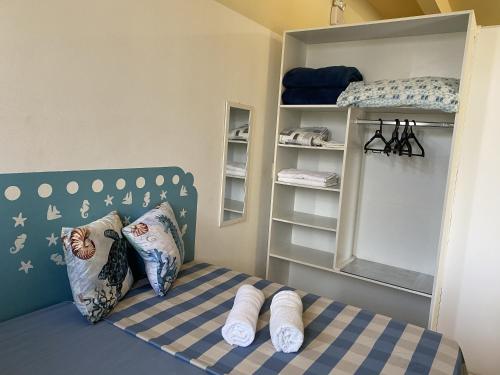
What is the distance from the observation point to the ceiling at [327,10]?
2.65 m

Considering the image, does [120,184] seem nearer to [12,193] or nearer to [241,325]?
[12,193]

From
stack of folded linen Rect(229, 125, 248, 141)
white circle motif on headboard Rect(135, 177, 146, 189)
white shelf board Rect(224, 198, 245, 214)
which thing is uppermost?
stack of folded linen Rect(229, 125, 248, 141)

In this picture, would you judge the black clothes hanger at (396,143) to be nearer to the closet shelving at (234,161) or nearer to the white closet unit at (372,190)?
the white closet unit at (372,190)

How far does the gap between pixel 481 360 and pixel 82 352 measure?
7.53 feet

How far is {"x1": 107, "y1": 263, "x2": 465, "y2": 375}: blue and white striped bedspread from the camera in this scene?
1.30 metres

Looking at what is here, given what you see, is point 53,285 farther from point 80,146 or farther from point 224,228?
point 224,228

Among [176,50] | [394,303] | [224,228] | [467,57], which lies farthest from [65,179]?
[394,303]

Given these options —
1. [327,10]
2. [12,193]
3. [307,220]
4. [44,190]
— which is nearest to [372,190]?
[307,220]

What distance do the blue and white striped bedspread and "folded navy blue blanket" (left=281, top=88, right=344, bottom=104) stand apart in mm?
1321

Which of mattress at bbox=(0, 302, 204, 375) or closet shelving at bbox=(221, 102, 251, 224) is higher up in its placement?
closet shelving at bbox=(221, 102, 251, 224)

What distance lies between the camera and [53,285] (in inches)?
63.3

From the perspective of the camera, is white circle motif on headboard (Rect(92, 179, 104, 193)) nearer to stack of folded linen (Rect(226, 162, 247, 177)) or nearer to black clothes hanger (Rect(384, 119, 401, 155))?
stack of folded linen (Rect(226, 162, 247, 177))

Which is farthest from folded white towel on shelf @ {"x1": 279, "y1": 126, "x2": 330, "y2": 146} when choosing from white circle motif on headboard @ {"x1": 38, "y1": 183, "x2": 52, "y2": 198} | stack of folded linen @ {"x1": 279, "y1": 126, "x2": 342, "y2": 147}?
white circle motif on headboard @ {"x1": 38, "y1": 183, "x2": 52, "y2": 198}

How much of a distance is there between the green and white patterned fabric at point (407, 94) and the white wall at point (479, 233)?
227 mm
